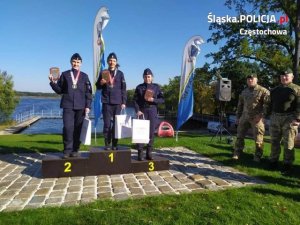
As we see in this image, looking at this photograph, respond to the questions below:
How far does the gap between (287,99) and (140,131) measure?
10.2 ft

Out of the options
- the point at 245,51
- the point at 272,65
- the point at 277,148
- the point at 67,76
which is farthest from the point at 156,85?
the point at 272,65

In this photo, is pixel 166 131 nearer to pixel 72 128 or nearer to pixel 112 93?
pixel 112 93

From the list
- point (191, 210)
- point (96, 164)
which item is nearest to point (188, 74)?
point (96, 164)

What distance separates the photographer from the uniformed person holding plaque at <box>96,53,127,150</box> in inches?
264

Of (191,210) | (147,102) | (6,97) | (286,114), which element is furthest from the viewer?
(6,97)

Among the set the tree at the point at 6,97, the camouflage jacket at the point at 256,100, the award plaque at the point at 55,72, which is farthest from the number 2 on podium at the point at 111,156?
the tree at the point at 6,97

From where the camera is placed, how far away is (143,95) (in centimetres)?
659

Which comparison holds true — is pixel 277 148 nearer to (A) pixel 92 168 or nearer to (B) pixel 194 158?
(B) pixel 194 158

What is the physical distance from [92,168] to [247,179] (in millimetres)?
3055

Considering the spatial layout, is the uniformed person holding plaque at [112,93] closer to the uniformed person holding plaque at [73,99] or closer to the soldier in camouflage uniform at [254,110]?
the uniformed person holding plaque at [73,99]

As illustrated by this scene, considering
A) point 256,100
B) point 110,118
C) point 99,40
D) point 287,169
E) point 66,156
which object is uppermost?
point 99,40

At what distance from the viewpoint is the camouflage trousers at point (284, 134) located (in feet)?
21.3

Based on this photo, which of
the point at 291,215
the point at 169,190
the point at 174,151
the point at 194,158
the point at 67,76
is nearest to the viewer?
the point at 291,215

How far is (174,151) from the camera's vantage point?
8.97 m
